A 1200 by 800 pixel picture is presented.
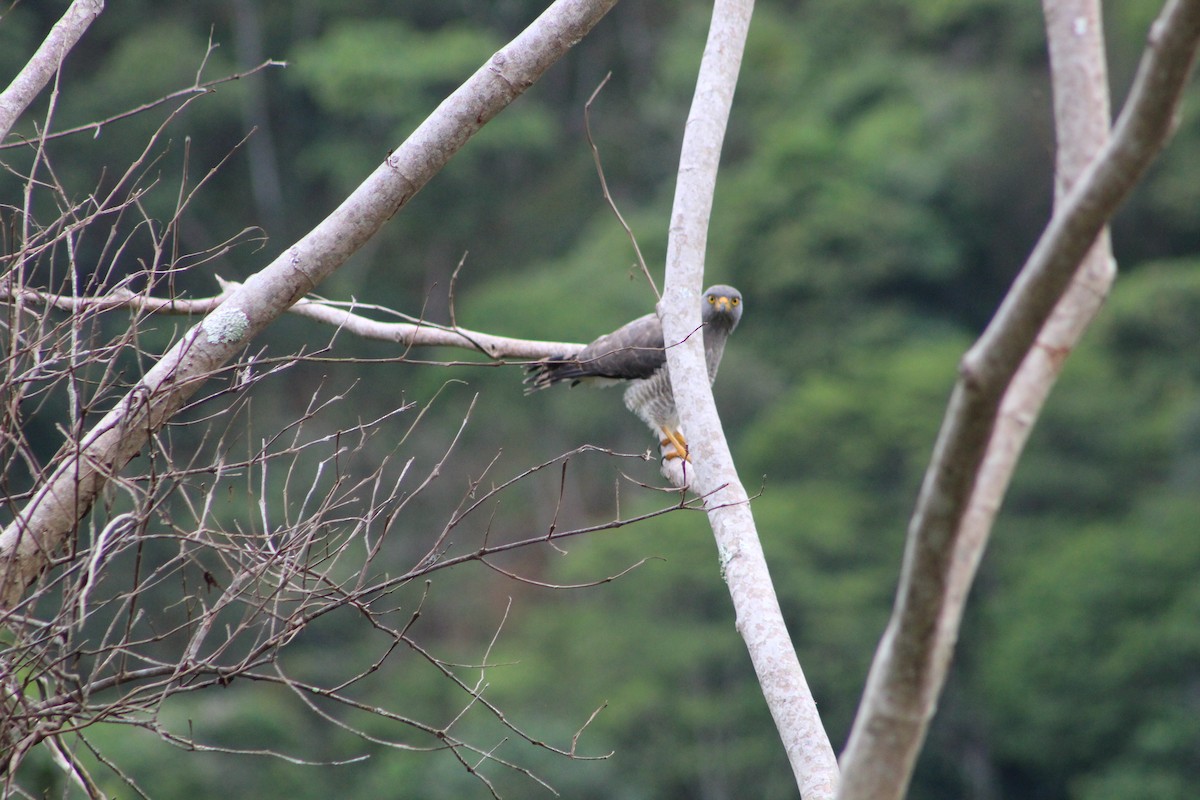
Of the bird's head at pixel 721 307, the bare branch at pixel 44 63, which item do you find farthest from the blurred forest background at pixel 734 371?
the bare branch at pixel 44 63

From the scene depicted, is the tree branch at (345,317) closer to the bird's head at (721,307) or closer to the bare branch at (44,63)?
the bare branch at (44,63)

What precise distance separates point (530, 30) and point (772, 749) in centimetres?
2160

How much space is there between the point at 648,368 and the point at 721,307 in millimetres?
614

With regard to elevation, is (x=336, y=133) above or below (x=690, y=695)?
above

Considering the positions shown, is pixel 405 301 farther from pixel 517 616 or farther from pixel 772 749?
pixel 772 749

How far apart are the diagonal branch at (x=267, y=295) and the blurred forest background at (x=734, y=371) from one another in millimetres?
14342

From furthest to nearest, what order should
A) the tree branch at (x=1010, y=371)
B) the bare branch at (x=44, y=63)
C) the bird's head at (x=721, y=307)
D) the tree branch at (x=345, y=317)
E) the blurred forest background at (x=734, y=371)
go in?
the blurred forest background at (x=734, y=371), the bird's head at (x=721, y=307), the bare branch at (x=44, y=63), the tree branch at (x=345, y=317), the tree branch at (x=1010, y=371)

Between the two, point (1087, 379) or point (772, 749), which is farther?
point (1087, 379)

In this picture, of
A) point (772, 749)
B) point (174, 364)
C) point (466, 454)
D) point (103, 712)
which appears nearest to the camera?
point (103, 712)

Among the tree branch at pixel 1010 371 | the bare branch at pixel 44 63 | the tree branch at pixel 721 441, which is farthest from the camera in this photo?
the bare branch at pixel 44 63

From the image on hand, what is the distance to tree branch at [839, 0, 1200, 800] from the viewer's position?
1597 mm

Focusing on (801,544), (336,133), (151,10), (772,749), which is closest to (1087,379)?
(801,544)

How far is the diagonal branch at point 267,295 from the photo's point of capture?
2.83 meters

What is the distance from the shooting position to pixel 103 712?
2.60 m
